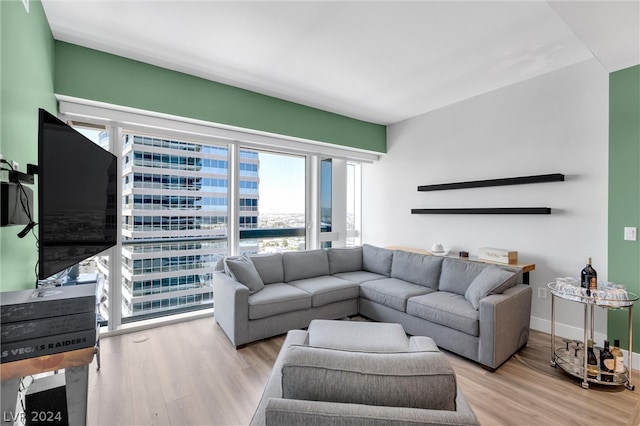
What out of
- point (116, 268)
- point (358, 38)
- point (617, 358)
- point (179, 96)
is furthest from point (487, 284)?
point (116, 268)

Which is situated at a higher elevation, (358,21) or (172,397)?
(358,21)

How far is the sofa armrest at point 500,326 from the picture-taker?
2.36m

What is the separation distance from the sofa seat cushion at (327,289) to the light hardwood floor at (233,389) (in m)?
0.66

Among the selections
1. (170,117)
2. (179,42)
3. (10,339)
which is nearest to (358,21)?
(179,42)

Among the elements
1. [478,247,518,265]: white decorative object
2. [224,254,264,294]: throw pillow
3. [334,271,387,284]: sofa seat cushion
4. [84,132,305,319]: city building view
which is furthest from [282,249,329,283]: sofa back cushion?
[478,247,518,265]: white decorative object

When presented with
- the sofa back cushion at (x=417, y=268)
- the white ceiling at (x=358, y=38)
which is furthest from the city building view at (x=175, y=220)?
the sofa back cushion at (x=417, y=268)

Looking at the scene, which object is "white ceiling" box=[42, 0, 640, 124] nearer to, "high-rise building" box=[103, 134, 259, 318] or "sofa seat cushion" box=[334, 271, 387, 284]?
"high-rise building" box=[103, 134, 259, 318]

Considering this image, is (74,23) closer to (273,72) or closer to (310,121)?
(273,72)

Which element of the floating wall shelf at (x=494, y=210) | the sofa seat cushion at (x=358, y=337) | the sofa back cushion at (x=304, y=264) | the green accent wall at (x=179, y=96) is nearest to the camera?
the sofa seat cushion at (x=358, y=337)

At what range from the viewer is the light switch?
2.44 m

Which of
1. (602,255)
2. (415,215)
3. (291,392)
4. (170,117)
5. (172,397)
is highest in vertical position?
(170,117)

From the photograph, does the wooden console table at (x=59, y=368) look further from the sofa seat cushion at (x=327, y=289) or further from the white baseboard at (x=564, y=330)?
the white baseboard at (x=564, y=330)

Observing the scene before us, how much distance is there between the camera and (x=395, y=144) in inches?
192

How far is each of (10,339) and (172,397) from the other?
4.01ft
